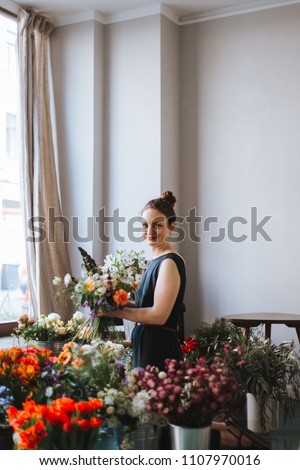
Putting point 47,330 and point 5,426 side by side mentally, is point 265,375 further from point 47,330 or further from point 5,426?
point 5,426

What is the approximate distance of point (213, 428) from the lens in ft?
7.25

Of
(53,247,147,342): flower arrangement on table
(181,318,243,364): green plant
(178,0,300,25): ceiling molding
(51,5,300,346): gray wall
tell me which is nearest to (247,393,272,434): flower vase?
(181,318,243,364): green plant

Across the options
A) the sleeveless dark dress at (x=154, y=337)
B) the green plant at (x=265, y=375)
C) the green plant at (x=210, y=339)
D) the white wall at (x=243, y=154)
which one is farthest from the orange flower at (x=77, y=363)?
the white wall at (x=243, y=154)

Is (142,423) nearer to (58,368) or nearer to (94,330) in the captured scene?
(58,368)

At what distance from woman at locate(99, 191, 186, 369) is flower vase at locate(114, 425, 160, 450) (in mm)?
794

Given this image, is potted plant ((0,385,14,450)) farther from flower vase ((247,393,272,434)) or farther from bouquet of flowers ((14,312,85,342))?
flower vase ((247,393,272,434))

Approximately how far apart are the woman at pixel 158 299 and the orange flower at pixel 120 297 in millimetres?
45

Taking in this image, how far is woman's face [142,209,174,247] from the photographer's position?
3.01 meters

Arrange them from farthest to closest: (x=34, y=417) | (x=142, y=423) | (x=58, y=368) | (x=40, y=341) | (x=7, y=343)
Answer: (x=7, y=343) → (x=40, y=341) → (x=58, y=368) → (x=142, y=423) → (x=34, y=417)

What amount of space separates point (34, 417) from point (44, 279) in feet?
12.4

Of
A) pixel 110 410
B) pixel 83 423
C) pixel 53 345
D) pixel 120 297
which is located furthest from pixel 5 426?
pixel 53 345

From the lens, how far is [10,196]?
5.70 meters

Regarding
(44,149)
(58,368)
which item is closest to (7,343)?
(44,149)

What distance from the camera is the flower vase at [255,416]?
4.32 metres
